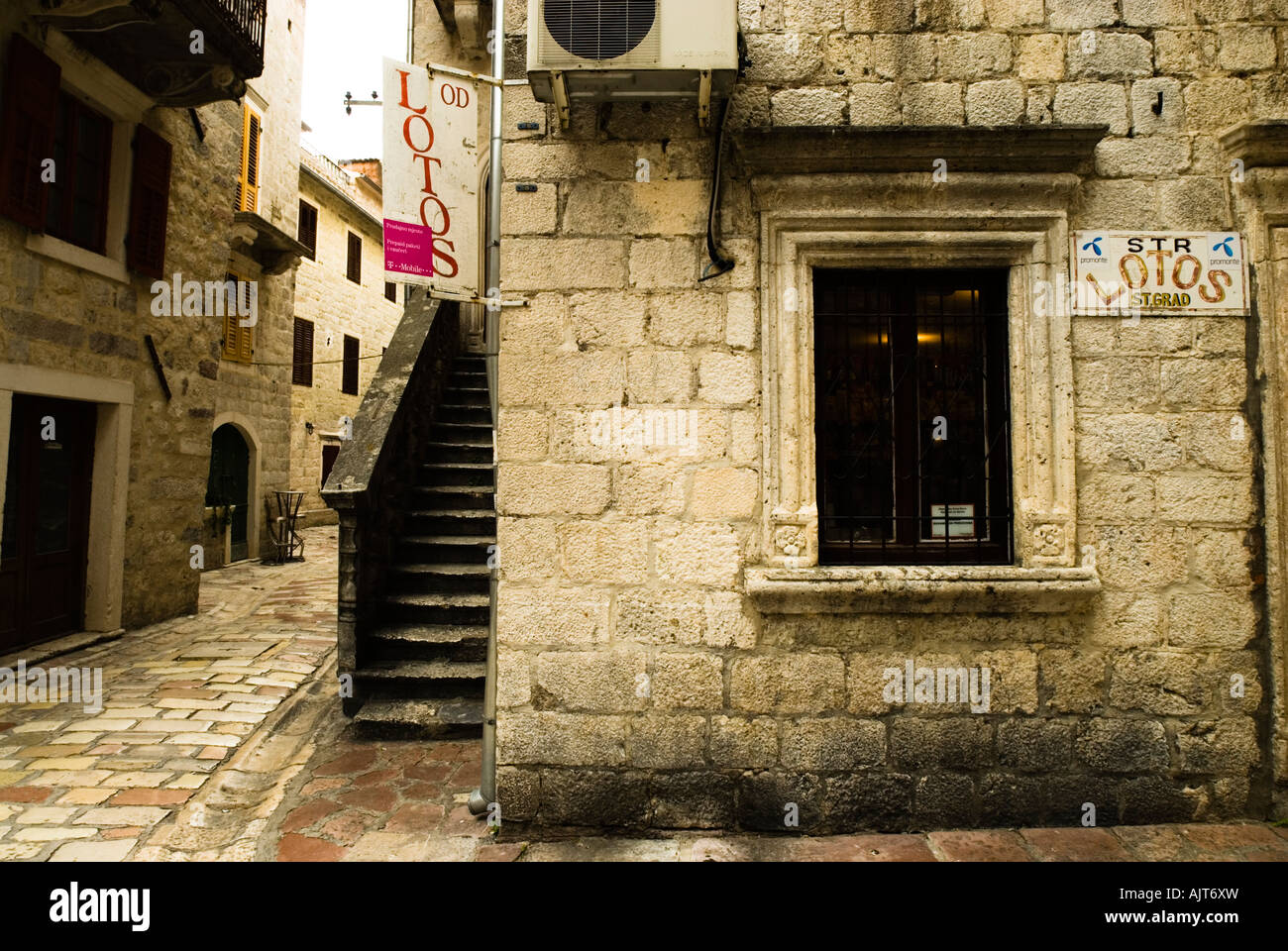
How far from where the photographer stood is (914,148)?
10.4ft

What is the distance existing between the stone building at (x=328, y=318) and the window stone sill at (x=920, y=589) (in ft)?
44.6

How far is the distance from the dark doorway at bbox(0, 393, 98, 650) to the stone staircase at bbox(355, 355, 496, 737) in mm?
3324

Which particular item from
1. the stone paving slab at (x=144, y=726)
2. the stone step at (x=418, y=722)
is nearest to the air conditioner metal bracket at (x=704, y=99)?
the stone step at (x=418, y=722)

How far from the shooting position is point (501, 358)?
129 inches

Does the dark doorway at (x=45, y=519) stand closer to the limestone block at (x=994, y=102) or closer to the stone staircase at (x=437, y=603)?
the stone staircase at (x=437, y=603)

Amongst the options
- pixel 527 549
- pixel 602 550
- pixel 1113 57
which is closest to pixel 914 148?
pixel 1113 57

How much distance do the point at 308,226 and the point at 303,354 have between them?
9.45ft

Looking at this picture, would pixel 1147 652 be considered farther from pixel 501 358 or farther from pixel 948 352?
pixel 501 358

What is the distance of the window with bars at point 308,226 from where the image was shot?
14.5 metres

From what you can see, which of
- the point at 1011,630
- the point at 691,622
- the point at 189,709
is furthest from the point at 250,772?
the point at 1011,630

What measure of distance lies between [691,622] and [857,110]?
2664 mm

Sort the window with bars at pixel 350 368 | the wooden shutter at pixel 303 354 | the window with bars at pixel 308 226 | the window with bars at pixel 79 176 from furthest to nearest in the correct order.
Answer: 1. the window with bars at pixel 350 368
2. the window with bars at pixel 308 226
3. the wooden shutter at pixel 303 354
4. the window with bars at pixel 79 176

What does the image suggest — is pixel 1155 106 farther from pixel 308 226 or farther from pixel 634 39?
pixel 308 226

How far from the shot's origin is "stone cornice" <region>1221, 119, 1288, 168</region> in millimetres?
3160
